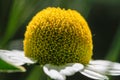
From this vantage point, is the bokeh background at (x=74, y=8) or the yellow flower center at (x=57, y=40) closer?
the bokeh background at (x=74, y=8)

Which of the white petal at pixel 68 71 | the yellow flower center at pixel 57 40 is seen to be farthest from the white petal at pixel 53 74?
the yellow flower center at pixel 57 40

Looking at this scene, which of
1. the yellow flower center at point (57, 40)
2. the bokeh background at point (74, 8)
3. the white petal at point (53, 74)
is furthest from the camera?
the yellow flower center at point (57, 40)

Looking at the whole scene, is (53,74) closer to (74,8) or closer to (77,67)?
(77,67)

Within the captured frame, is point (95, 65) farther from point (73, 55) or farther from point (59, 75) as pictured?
point (59, 75)

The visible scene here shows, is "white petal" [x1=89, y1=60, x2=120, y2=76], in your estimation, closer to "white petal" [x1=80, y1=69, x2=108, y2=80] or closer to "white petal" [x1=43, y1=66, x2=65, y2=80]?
"white petal" [x1=80, y1=69, x2=108, y2=80]

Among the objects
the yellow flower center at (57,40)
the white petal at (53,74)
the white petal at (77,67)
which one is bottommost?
the white petal at (53,74)

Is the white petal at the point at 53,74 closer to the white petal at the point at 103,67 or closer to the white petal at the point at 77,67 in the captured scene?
the white petal at the point at 77,67

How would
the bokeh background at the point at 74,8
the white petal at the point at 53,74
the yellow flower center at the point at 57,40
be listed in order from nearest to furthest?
the white petal at the point at 53,74 < the bokeh background at the point at 74,8 < the yellow flower center at the point at 57,40
